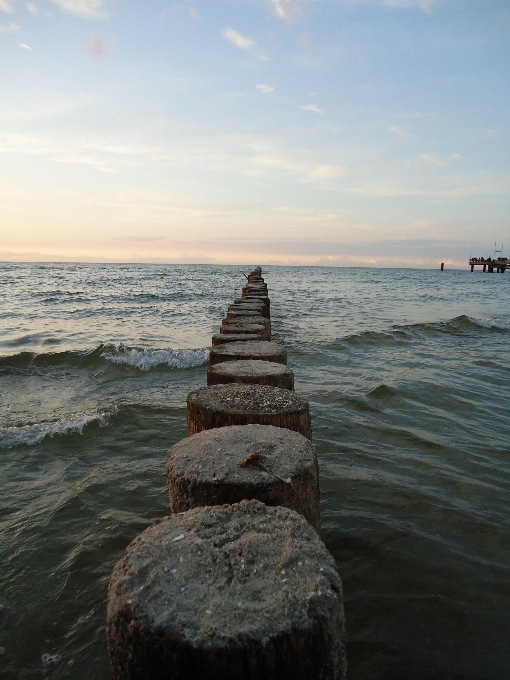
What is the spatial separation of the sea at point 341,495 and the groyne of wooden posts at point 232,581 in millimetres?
1171

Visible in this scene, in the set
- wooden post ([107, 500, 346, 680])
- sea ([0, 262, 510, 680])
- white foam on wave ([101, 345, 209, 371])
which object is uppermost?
wooden post ([107, 500, 346, 680])

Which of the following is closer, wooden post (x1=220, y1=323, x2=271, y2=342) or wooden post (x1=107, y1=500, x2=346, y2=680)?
wooden post (x1=107, y1=500, x2=346, y2=680)

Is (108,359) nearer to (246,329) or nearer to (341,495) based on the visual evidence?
(246,329)

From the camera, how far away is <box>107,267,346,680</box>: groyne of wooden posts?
115 cm

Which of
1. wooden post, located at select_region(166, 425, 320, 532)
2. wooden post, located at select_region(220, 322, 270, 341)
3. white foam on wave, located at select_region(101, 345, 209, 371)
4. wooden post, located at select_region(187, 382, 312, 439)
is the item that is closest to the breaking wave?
white foam on wave, located at select_region(101, 345, 209, 371)

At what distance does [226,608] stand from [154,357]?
27.3 feet

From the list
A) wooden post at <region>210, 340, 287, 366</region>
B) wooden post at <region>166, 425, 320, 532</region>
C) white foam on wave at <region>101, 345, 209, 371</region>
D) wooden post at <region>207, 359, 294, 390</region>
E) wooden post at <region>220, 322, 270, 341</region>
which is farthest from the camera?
white foam on wave at <region>101, 345, 209, 371</region>

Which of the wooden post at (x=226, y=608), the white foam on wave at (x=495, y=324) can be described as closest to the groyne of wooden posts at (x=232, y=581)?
the wooden post at (x=226, y=608)

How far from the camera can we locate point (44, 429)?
5.46 metres

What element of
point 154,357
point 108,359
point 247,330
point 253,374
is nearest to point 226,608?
point 253,374

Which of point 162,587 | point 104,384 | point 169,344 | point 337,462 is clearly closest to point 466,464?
point 337,462

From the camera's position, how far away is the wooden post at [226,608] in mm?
1142

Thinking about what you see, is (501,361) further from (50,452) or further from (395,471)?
(50,452)

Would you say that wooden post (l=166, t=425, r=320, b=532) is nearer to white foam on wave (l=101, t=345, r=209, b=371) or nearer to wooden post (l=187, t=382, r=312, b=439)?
wooden post (l=187, t=382, r=312, b=439)
